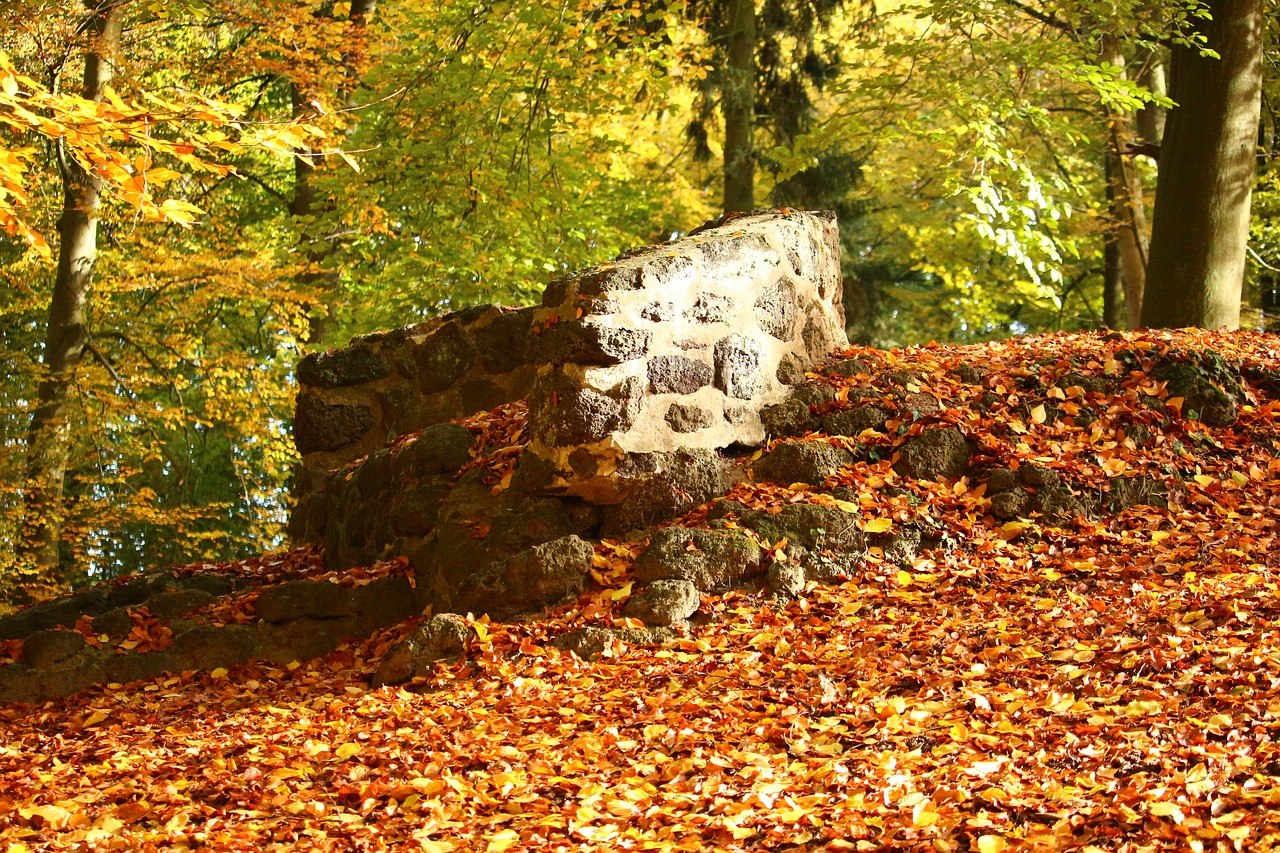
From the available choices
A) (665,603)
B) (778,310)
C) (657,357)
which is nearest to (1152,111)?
(778,310)

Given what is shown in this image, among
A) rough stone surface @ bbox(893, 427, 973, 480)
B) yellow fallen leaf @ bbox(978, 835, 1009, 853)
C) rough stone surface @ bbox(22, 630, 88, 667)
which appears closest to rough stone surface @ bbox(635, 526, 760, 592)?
rough stone surface @ bbox(893, 427, 973, 480)

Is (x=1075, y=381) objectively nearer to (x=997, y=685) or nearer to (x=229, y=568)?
(x=997, y=685)

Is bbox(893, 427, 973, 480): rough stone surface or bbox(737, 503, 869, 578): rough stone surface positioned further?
bbox(893, 427, 973, 480): rough stone surface

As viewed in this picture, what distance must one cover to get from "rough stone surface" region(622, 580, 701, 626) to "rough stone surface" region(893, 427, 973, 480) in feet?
4.91

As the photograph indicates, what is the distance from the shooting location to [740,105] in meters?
15.4

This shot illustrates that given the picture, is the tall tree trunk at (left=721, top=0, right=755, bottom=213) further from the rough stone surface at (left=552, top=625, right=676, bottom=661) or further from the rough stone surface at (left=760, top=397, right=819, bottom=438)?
the rough stone surface at (left=552, top=625, right=676, bottom=661)

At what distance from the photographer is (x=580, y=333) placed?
18.0 ft

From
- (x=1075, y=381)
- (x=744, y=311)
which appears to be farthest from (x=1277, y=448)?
(x=744, y=311)

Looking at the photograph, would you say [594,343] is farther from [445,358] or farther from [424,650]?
[445,358]

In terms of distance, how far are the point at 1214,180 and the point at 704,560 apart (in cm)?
541

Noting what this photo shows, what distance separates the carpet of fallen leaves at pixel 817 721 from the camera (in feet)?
10.2

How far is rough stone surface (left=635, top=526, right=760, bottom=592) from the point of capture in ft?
16.7

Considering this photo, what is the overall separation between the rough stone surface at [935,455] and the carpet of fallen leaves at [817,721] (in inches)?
4.7

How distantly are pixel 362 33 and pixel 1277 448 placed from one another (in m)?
11.5
